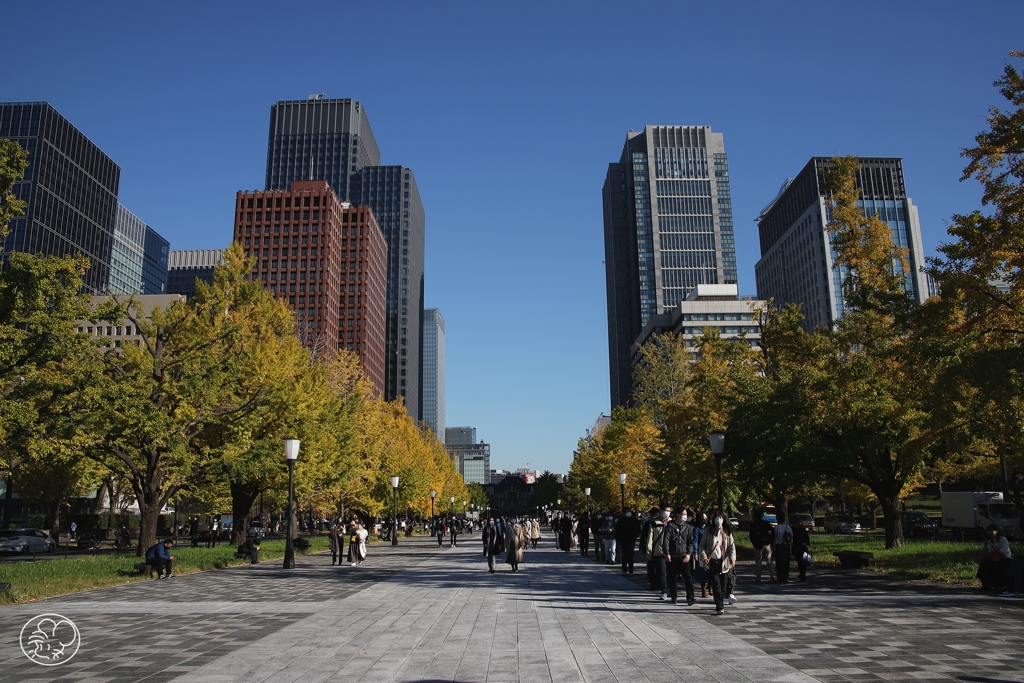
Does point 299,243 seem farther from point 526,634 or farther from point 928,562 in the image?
point 526,634

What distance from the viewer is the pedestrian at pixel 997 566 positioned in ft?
47.0

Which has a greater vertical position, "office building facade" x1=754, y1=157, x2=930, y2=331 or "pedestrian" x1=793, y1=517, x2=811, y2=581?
"office building facade" x1=754, y1=157, x2=930, y2=331

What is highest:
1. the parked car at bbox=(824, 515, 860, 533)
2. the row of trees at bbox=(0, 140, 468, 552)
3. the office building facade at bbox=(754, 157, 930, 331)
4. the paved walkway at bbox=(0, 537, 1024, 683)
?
the office building facade at bbox=(754, 157, 930, 331)

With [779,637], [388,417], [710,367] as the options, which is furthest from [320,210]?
[779,637]

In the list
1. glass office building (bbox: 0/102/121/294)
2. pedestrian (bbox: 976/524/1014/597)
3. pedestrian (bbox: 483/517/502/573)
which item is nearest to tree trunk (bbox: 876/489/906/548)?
pedestrian (bbox: 976/524/1014/597)

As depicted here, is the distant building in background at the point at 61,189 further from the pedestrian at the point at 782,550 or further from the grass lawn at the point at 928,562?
the pedestrian at the point at 782,550

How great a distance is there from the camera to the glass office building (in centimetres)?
12838

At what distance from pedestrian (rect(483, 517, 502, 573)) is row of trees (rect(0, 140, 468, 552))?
8.09 m

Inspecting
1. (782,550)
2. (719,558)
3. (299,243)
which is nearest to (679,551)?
(719,558)

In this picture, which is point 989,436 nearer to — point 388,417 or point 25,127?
point 388,417

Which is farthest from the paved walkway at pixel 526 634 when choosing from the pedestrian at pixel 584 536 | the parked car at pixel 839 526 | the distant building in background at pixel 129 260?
the distant building in background at pixel 129 260

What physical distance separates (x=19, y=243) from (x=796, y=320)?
136 m

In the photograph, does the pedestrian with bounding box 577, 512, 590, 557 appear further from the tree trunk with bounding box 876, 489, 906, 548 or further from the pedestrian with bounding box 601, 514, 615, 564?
the tree trunk with bounding box 876, 489, 906, 548

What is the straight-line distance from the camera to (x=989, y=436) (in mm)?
19672
